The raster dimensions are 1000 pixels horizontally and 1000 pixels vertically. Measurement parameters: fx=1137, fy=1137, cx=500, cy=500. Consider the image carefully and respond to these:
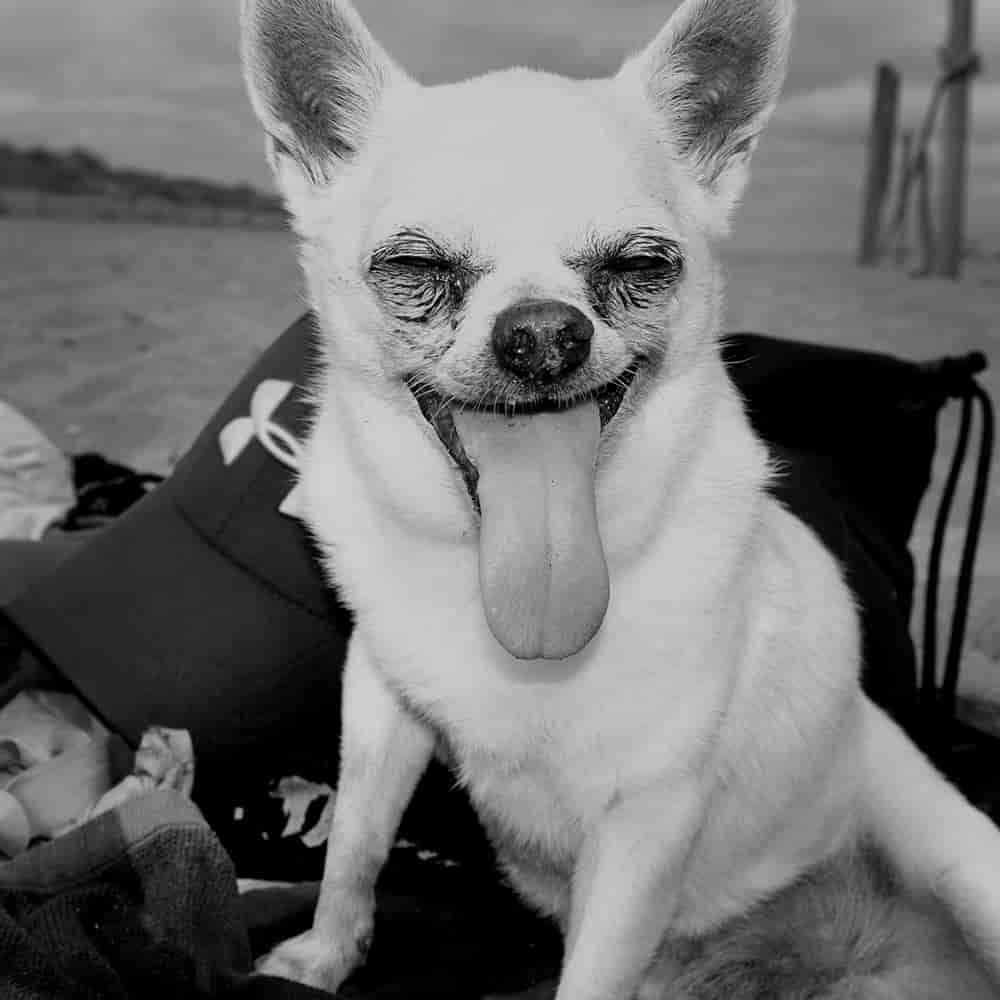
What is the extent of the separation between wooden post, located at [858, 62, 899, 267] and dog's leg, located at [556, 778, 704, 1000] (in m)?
4.30

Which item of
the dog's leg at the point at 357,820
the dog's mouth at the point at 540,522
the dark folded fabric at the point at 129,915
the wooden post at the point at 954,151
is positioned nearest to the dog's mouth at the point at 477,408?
the dog's mouth at the point at 540,522

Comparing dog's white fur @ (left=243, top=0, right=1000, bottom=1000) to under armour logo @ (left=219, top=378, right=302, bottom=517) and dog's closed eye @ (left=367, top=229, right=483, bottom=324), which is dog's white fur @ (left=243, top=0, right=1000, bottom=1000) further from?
under armour logo @ (left=219, top=378, right=302, bottom=517)

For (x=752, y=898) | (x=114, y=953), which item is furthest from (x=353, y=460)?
(x=752, y=898)

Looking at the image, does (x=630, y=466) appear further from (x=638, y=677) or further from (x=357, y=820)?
(x=357, y=820)

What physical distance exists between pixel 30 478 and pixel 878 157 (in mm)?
3971

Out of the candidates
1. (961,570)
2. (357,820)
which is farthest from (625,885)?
(961,570)

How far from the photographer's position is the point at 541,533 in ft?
3.60

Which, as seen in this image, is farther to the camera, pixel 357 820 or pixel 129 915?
pixel 357 820

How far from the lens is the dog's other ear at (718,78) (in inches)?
47.5

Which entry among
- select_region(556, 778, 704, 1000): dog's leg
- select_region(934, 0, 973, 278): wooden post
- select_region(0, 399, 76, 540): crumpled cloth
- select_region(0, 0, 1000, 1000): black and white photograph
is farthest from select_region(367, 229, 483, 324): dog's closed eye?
select_region(934, 0, 973, 278): wooden post

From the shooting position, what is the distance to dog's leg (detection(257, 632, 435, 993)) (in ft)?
4.42

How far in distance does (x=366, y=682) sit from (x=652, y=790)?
368mm

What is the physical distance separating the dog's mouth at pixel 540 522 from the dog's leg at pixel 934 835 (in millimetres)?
557

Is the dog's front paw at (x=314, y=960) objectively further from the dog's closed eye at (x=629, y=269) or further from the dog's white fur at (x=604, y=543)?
the dog's closed eye at (x=629, y=269)
